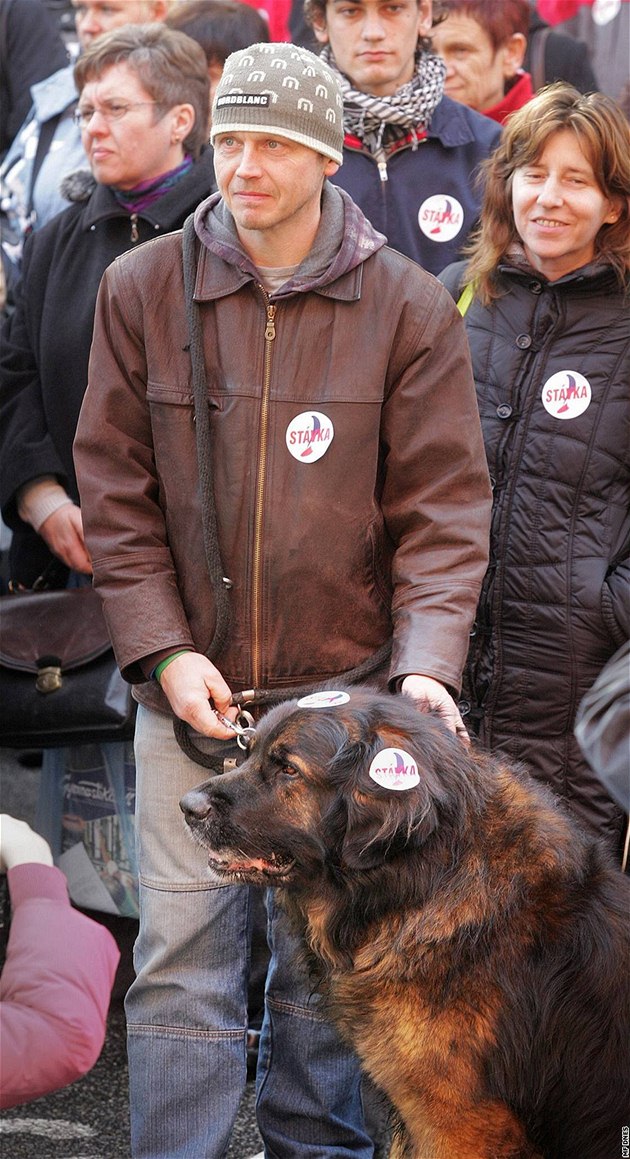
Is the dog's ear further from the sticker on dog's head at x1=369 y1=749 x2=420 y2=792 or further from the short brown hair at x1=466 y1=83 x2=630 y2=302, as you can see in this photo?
the short brown hair at x1=466 y1=83 x2=630 y2=302

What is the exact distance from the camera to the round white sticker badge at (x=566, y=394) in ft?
12.6

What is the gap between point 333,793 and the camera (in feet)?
9.74

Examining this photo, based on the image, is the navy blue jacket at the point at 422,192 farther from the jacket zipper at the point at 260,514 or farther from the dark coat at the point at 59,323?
the jacket zipper at the point at 260,514

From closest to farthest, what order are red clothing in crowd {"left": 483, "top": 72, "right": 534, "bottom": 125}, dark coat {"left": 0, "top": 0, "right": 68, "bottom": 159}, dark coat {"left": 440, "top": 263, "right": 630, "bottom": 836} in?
1. dark coat {"left": 440, "top": 263, "right": 630, "bottom": 836}
2. red clothing in crowd {"left": 483, "top": 72, "right": 534, "bottom": 125}
3. dark coat {"left": 0, "top": 0, "right": 68, "bottom": 159}

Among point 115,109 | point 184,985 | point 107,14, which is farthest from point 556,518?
point 107,14

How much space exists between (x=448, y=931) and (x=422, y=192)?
2.43 m

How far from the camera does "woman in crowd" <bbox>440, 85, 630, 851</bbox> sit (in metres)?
3.84

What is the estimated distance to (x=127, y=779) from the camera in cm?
451

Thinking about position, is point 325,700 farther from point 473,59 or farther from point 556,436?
point 473,59

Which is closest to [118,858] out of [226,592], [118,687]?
[118,687]

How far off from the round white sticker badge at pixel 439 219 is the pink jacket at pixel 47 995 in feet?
8.67

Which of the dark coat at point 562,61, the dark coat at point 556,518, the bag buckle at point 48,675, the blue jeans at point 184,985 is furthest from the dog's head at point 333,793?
the dark coat at point 562,61

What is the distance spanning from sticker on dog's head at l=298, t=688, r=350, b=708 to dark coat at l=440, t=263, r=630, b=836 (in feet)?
3.14

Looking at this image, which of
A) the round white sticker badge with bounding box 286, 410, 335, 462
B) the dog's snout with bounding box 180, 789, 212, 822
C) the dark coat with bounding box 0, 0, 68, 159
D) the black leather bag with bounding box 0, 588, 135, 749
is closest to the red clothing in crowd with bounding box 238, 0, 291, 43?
the dark coat with bounding box 0, 0, 68, 159
